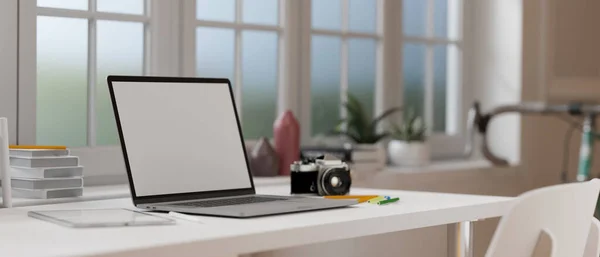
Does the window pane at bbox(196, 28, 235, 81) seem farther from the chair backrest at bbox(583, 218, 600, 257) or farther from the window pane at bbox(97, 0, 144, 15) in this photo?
the chair backrest at bbox(583, 218, 600, 257)

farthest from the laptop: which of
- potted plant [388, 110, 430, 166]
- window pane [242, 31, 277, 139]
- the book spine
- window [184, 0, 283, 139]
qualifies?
potted plant [388, 110, 430, 166]

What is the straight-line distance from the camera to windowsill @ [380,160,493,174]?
349 centimetres

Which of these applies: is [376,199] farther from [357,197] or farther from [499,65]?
[499,65]

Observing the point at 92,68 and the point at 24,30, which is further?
the point at 92,68

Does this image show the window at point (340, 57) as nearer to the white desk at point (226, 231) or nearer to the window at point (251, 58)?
the window at point (251, 58)

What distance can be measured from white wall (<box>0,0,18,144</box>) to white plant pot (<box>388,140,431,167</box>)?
5.45ft

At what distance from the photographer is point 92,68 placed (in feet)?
8.86

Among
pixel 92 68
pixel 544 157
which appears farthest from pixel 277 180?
pixel 544 157

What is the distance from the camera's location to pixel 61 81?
2637 mm

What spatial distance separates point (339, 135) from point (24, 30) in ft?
4.82

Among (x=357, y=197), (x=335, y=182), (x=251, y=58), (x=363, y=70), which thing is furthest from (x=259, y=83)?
(x=357, y=197)

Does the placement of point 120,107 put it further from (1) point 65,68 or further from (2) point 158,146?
(1) point 65,68

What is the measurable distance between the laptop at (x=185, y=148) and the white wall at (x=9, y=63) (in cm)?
54

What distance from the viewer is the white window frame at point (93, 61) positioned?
8.13 ft
